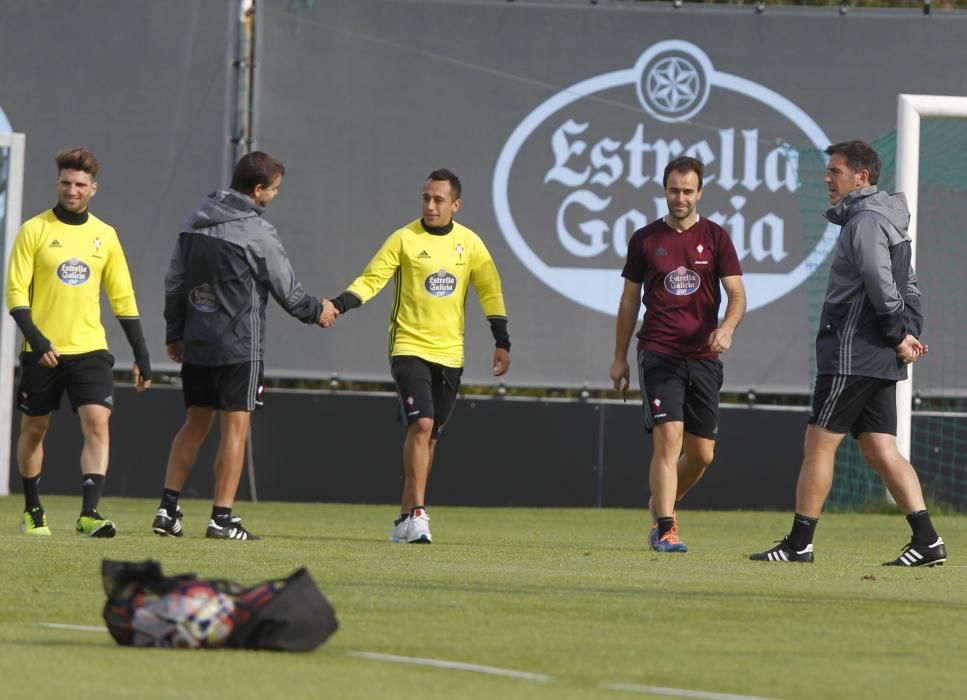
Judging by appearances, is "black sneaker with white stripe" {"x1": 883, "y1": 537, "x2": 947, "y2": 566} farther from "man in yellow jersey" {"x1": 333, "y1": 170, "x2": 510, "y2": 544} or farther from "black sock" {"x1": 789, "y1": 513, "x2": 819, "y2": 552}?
"man in yellow jersey" {"x1": 333, "y1": 170, "x2": 510, "y2": 544}

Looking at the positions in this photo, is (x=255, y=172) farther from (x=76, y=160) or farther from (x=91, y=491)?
(x=91, y=491)

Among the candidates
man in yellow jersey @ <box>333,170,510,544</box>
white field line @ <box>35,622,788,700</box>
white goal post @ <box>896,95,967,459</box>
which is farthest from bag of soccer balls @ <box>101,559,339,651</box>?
A: white goal post @ <box>896,95,967,459</box>

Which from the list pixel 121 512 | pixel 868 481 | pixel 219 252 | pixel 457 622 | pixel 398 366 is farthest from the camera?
pixel 868 481

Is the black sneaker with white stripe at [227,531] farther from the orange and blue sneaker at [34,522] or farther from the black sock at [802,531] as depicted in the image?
the black sock at [802,531]

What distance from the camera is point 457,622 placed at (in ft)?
19.0

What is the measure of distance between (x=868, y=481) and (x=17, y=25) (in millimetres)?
7863

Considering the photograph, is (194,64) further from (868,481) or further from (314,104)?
(868,481)

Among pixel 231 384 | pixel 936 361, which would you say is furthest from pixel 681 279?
pixel 936 361

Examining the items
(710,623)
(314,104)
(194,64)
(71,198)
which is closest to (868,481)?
(314,104)

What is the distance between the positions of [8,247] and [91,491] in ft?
16.7

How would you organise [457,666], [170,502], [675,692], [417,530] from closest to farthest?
[675,692]
[457,666]
[170,502]
[417,530]

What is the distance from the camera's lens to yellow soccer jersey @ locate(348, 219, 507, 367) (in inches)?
399

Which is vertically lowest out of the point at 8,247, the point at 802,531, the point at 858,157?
the point at 802,531

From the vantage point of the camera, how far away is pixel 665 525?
9.14 meters
